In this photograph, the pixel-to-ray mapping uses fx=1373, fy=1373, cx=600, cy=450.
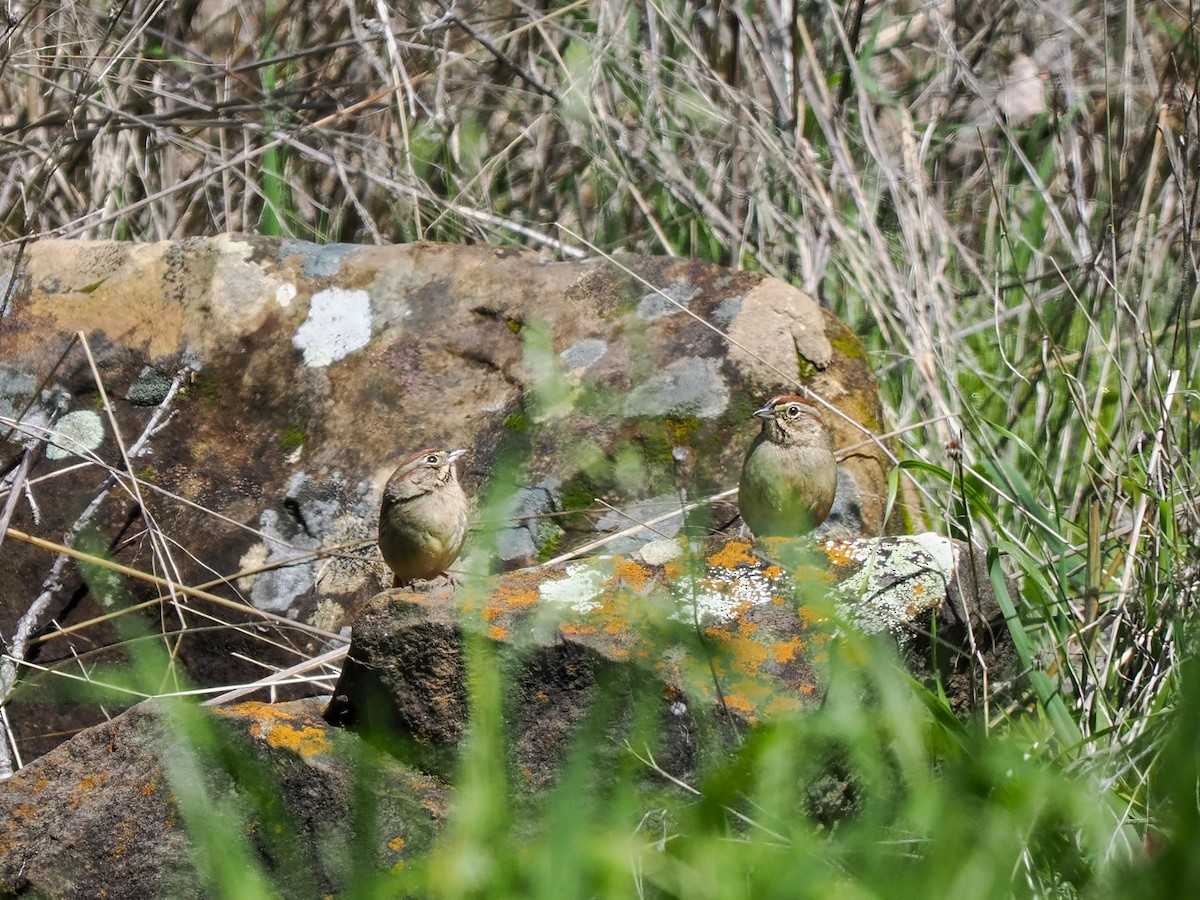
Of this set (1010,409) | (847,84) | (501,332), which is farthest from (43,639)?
(847,84)

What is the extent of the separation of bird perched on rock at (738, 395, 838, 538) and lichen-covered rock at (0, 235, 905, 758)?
15cm

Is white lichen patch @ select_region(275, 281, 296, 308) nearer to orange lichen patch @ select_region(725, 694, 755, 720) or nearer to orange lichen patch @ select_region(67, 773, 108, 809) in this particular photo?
orange lichen patch @ select_region(67, 773, 108, 809)

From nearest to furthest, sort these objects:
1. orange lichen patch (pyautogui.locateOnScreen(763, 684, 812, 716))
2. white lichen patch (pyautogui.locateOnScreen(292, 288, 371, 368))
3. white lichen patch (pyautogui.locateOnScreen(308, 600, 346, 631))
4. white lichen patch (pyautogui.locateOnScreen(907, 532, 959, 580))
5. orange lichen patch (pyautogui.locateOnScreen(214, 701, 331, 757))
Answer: orange lichen patch (pyautogui.locateOnScreen(763, 684, 812, 716)), orange lichen patch (pyautogui.locateOnScreen(214, 701, 331, 757)), white lichen patch (pyautogui.locateOnScreen(907, 532, 959, 580)), white lichen patch (pyautogui.locateOnScreen(308, 600, 346, 631)), white lichen patch (pyautogui.locateOnScreen(292, 288, 371, 368))

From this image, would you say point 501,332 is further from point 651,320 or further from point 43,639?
point 43,639

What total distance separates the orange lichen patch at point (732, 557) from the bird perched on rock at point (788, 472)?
8.7 inches

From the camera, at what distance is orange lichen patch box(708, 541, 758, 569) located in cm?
290

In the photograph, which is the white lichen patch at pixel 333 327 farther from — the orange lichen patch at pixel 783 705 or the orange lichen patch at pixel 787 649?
the orange lichen patch at pixel 783 705

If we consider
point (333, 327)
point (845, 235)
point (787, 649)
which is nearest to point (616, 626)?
point (787, 649)

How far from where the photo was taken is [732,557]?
2.92 meters

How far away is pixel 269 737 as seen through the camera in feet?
8.46

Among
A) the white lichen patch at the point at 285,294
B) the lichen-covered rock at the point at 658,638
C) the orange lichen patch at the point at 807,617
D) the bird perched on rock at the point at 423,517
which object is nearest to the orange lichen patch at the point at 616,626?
the lichen-covered rock at the point at 658,638

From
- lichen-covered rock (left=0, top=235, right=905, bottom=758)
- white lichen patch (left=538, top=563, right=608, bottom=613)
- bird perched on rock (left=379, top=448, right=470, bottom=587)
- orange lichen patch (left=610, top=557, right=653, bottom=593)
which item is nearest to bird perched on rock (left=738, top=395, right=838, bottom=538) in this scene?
A: lichen-covered rock (left=0, top=235, right=905, bottom=758)

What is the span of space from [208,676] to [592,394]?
1.26 metres

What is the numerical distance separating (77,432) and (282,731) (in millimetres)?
1741
